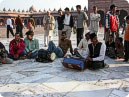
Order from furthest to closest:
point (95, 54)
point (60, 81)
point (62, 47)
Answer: point (62, 47) → point (95, 54) → point (60, 81)

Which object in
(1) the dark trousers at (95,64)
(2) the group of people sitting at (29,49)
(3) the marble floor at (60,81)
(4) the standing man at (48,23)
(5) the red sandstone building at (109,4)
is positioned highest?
(5) the red sandstone building at (109,4)

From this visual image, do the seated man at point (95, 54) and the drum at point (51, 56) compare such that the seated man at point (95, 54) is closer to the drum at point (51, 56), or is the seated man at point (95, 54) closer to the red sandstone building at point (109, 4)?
the drum at point (51, 56)

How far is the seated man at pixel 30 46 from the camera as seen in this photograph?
461 cm

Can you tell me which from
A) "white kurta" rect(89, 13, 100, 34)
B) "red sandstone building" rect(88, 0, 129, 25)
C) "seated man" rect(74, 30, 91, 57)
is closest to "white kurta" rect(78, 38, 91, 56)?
"seated man" rect(74, 30, 91, 57)

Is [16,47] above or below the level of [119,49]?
above

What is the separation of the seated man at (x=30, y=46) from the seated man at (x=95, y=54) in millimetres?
1590

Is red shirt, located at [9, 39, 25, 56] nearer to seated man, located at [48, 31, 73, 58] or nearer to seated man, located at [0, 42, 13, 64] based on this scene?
seated man, located at [0, 42, 13, 64]

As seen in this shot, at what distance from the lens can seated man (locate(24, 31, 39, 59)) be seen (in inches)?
181

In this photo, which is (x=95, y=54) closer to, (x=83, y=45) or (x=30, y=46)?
(x=83, y=45)

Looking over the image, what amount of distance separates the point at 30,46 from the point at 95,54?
1852 millimetres

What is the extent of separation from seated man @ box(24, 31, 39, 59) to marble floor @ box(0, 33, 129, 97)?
650 millimetres

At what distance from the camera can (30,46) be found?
4672 mm

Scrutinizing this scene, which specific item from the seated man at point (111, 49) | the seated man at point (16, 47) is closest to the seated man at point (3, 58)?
the seated man at point (16, 47)

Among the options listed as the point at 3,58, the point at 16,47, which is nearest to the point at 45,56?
the point at 16,47
